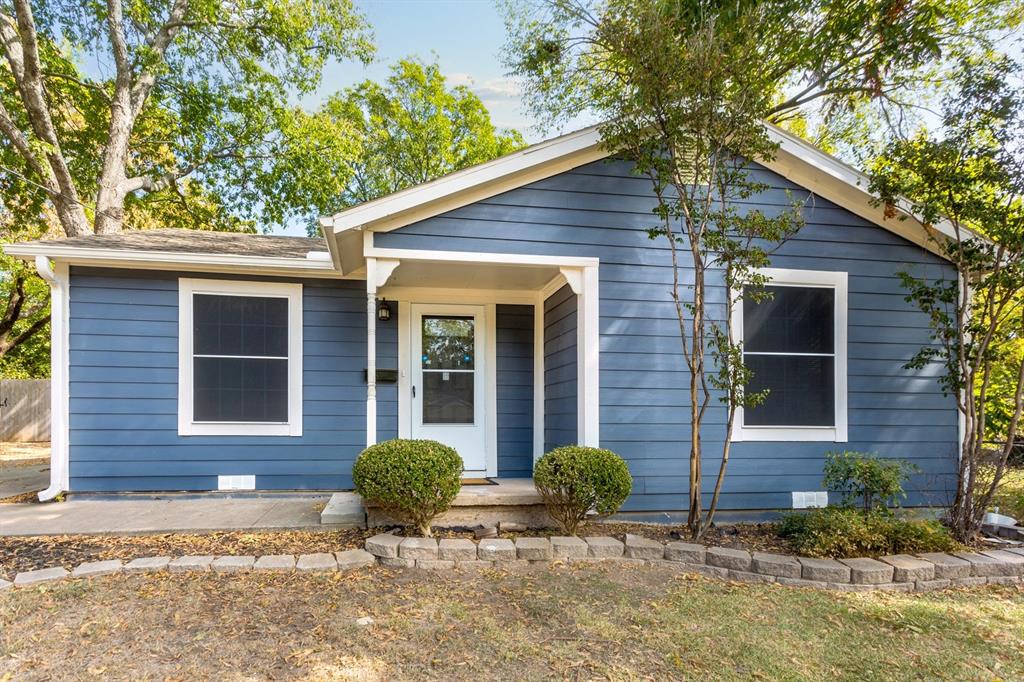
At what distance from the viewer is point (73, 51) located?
1146 cm

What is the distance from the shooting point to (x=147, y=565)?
3494mm

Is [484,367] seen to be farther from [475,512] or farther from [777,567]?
[777,567]

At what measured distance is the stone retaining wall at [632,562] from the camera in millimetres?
3498

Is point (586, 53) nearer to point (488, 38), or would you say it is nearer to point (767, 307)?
point (767, 307)

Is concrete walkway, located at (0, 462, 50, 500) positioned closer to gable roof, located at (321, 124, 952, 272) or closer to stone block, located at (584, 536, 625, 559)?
gable roof, located at (321, 124, 952, 272)

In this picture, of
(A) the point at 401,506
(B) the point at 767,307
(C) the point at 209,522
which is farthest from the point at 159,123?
(B) the point at 767,307

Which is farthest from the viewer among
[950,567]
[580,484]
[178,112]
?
[178,112]

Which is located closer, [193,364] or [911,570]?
[911,570]

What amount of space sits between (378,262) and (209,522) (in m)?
2.47

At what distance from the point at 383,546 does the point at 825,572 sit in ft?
9.34

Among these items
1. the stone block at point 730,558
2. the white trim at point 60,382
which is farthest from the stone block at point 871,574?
the white trim at point 60,382

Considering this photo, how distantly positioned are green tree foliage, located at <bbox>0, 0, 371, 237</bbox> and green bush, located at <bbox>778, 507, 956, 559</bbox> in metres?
11.6

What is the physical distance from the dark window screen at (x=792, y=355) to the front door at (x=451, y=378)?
272 centimetres

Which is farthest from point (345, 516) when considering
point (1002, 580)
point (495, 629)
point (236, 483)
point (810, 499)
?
point (1002, 580)
